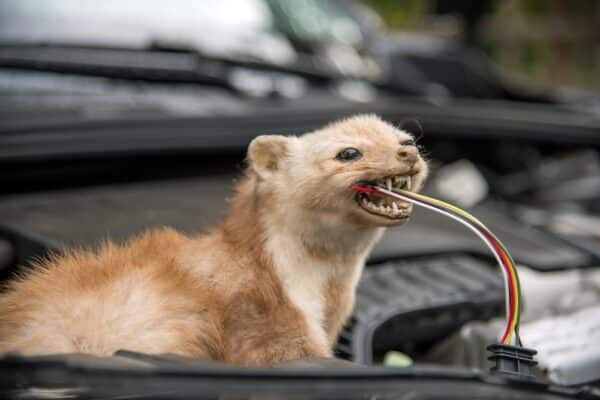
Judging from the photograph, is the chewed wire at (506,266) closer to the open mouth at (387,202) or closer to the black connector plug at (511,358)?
the black connector plug at (511,358)

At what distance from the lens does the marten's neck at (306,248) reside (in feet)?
4.65

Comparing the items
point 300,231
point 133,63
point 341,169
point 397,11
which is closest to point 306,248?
point 300,231

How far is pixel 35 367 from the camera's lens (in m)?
0.77

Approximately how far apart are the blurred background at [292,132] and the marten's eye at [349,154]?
0.58 ft

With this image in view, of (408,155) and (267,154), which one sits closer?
(408,155)

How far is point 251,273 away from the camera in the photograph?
4.54 ft

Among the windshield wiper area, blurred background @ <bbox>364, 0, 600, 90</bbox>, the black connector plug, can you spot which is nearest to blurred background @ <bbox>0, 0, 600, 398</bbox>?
the windshield wiper area

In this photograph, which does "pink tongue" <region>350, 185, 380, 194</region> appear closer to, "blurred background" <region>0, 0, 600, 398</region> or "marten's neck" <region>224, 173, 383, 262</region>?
"marten's neck" <region>224, 173, 383, 262</region>

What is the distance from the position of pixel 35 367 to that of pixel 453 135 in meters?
2.31

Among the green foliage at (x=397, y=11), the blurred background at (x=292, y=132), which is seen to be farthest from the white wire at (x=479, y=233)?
the green foliage at (x=397, y=11)

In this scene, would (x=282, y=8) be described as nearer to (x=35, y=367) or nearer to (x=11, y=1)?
(x=11, y=1)

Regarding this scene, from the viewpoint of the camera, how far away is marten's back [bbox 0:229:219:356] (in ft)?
3.66

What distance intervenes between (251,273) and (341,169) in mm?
255

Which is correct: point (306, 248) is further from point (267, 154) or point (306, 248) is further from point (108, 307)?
point (108, 307)
